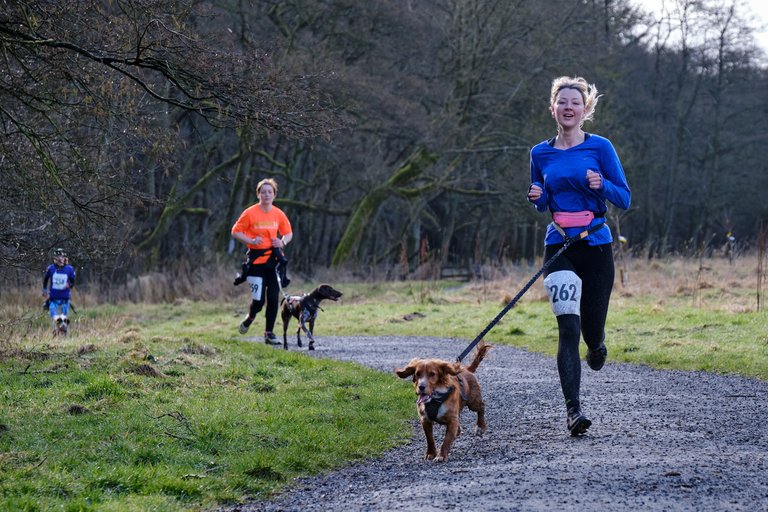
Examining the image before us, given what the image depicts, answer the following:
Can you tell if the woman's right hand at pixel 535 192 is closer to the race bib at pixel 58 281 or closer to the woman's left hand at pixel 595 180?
the woman's left hand at pixel 595 180

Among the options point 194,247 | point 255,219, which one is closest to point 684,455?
point 255,219

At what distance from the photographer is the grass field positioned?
5957mm

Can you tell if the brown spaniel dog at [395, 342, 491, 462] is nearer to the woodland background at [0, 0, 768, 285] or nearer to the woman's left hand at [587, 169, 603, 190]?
the woman's left hand at [587, 169, 603, 190]

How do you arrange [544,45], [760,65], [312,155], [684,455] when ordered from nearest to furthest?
[684,455] → [544,45] → [312,155] → [760,65]

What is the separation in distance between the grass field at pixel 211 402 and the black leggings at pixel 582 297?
1478 millimetres

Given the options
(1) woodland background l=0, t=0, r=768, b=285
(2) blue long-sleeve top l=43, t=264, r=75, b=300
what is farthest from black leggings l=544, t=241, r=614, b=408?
(2) blue long-sleeve top l=43, t=264, r=75, b=300

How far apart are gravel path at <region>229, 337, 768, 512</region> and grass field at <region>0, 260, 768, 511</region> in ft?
1.51

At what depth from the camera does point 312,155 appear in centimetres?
3928

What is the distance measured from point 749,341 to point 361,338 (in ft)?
22.5

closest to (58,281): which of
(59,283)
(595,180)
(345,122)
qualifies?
(59,283)

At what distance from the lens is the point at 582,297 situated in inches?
286

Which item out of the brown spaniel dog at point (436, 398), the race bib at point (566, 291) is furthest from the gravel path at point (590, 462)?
the race bib at point (566, 291)

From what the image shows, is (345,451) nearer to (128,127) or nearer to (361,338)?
(128,127)

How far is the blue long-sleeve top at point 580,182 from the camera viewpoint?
7121 millimetres
